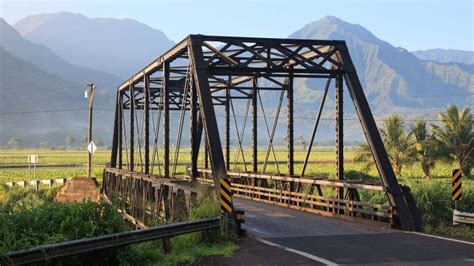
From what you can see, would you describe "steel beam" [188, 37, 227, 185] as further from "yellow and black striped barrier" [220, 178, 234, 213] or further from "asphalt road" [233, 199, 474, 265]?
"asphalt road" [233, 199, 474, 265]

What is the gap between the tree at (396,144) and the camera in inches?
1775

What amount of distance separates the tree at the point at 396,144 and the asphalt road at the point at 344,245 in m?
30.3

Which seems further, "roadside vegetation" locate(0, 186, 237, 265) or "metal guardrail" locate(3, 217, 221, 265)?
"roadside vegetation" locate(0, 186, 237, 265)

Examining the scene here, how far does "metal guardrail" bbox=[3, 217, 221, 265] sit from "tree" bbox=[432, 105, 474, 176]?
32566 mm

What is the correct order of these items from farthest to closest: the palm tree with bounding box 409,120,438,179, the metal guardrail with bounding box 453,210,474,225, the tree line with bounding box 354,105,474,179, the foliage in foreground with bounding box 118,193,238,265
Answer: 1. the palm tree with bounding box 409,120,438,179
2. the tree line with bounding box 354,105,474,179
3. the metal guardrail with bounding box 453,210,474,225
4. the foliage in foreground with bounding box 118,193,238,265

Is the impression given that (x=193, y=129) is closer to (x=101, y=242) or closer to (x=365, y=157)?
(x=101, y=242)

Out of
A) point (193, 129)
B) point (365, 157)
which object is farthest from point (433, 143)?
point (193, 129)

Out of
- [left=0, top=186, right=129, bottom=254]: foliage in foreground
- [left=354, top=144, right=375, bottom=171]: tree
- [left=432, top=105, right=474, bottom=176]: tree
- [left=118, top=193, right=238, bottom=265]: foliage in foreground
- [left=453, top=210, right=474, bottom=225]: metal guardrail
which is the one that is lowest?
[left=118, top=193, right=238, bottom=265]: foliage in foreground

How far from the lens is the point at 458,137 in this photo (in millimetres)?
42156

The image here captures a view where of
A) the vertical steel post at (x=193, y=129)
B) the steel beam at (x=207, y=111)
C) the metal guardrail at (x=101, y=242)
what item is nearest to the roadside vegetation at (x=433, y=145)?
the vertical steel post at (x=193, y=129)

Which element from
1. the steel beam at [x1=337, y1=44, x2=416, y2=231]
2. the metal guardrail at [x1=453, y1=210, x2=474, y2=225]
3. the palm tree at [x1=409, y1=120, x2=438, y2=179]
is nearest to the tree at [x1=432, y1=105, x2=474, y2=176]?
the palm tree at [x1=409, y1=120, x2=438, y2=179]

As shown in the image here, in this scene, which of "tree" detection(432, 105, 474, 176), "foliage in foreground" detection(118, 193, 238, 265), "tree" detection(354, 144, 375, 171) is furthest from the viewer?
"tree" detection(354, 144, 375, 171)

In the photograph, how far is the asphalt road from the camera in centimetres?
1052

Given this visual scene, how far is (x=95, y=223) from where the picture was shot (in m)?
11.0
